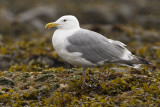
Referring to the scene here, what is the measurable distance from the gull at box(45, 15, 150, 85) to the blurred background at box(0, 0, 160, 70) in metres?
2.56

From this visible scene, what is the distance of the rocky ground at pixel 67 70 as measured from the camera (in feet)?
A: 20.9

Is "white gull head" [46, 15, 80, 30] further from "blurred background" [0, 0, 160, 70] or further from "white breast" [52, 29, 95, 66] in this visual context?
"blurred background" [0, 0, 160, 70]

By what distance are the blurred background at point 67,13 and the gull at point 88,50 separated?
8.41 ft

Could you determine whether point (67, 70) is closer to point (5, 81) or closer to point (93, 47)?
point (93, 47)

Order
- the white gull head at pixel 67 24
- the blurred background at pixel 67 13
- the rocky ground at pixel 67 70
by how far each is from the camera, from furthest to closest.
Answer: the blurred background at pixel 67 13
the white gull head at pixel 67 24
the rocky ground at pixel 67 70

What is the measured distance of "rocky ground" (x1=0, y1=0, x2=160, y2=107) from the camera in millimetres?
6363

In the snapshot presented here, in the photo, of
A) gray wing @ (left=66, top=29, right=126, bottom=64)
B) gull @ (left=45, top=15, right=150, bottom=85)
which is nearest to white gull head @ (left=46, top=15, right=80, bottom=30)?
gull @ (left=45, top=15, right=150, bottom=85)

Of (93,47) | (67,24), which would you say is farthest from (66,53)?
(67,24)

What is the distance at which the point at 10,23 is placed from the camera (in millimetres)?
16609

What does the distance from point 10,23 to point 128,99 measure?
459 inches

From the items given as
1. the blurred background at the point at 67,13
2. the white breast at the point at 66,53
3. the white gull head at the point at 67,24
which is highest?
the blurred background at the point at 67,13

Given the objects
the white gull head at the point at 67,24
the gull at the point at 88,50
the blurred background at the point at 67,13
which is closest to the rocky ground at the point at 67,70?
the blurred background at the point at 67,13

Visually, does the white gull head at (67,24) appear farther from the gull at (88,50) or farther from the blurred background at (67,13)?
the blurred background at (67,13)

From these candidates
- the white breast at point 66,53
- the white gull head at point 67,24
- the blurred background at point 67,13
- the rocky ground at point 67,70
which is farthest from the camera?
the blurred background at point 67,13
